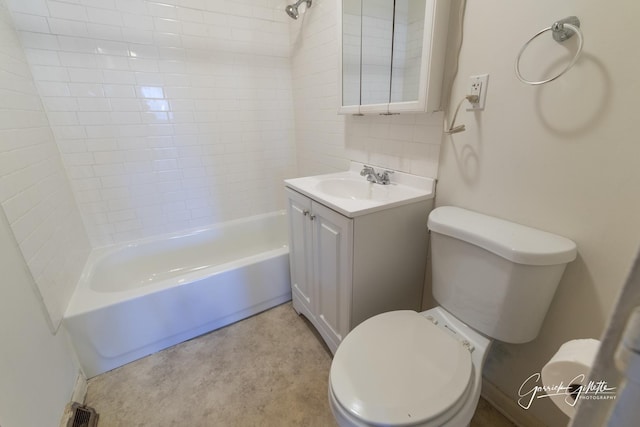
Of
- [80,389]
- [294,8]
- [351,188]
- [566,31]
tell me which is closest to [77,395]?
[80,389]

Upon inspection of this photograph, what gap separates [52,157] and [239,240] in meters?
1.25

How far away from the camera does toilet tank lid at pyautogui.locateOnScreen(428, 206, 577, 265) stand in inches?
32.0

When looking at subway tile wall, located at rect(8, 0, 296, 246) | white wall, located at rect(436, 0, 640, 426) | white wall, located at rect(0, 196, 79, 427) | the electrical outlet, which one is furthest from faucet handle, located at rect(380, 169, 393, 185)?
white wall, located at rect(0, 196, 79, 427)

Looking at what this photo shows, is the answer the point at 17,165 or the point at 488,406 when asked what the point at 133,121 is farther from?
the point at 488,406

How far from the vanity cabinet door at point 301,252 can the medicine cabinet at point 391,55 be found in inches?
22.4

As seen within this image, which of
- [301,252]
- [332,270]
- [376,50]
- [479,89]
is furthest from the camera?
[301,252]

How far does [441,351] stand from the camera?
0.91 m

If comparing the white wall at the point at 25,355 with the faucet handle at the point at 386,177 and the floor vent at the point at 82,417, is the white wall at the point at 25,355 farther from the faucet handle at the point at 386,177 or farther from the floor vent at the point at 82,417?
the faucet handle at the point at 386,177

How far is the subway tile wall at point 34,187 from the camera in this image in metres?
1.12

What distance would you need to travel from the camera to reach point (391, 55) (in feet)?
4.39

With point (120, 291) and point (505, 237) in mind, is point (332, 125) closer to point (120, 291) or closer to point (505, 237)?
point (505, 237)

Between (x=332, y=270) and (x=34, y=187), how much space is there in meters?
1.41

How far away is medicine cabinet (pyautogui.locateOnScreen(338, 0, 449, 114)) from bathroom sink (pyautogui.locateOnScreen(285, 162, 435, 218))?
340mm

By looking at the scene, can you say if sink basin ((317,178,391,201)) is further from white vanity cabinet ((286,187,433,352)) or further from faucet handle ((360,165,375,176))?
white vanity cabinet ((286,187,433,352))
